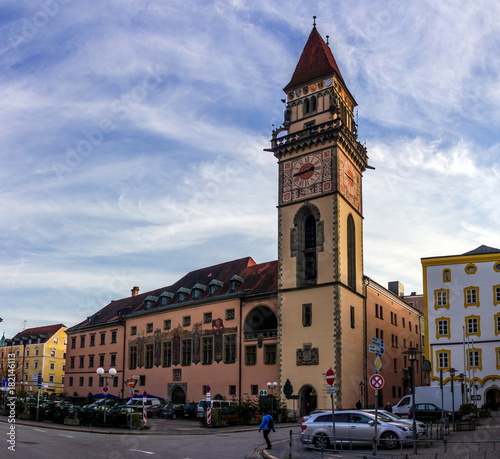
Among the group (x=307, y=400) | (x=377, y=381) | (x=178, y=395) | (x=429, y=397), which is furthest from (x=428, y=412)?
(x=178, y=395)

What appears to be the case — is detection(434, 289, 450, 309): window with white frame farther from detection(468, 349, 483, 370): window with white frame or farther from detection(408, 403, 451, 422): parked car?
detection(408, 403, 451, 422): parked car

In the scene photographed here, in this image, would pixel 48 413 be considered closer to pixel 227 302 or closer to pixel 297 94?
pixel 227 302

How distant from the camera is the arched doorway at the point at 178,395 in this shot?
58987 millimetres

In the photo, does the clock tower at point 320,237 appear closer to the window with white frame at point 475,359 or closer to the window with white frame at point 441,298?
the window with white frame at point 441,298

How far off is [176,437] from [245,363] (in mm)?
23546

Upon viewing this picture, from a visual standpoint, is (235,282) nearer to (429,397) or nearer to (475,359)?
(475,359)

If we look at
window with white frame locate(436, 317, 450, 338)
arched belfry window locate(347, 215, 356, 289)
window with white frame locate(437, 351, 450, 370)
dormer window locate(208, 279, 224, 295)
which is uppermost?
arched belfry window locate(347, 215, 356, 289)

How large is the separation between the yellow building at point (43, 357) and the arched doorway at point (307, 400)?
61860mm

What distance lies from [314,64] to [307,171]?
37.6 ft

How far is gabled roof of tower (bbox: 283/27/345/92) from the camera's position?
186ft

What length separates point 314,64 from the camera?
57.9 metres

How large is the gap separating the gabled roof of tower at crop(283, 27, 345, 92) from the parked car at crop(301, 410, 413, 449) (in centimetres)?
3806

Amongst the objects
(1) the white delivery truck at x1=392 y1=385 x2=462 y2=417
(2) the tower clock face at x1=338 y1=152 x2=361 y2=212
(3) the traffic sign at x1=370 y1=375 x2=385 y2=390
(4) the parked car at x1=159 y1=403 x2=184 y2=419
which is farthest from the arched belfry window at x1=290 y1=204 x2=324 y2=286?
(3) the traffic sign at x1=370 y1=375 x2=385 y2=390

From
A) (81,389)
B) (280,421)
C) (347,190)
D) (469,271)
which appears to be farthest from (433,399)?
(81,389)
